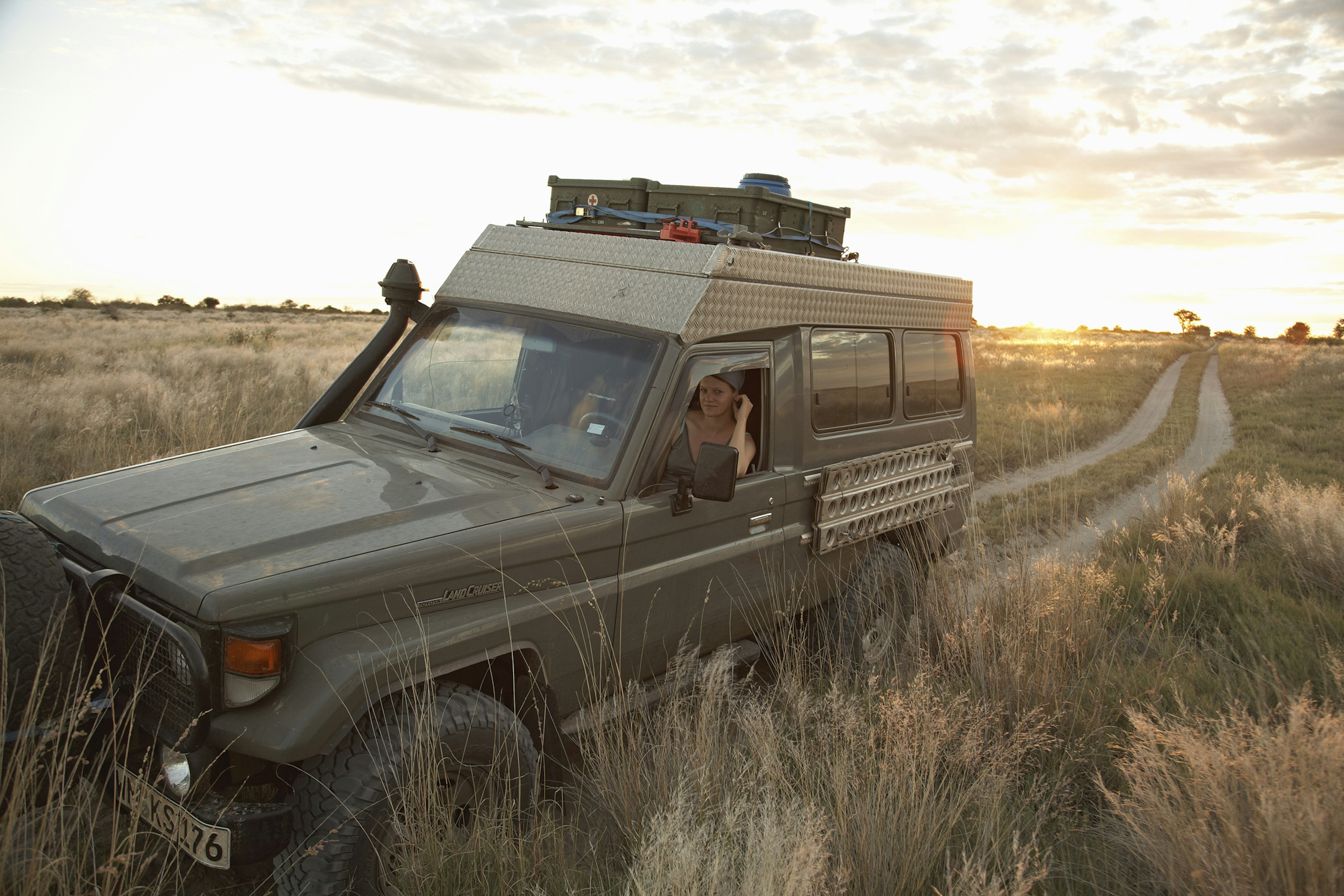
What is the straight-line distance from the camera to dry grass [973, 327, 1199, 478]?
41.3 ft

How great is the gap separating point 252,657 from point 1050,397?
→ 20.9 meters

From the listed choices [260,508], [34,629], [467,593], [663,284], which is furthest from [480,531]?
[663,284]

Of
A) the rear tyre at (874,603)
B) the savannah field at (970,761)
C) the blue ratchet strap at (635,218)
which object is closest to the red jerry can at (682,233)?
the blue ratchet strap at (635,218)

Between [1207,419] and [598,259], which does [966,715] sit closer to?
[598,259]

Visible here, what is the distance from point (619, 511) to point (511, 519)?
44cm

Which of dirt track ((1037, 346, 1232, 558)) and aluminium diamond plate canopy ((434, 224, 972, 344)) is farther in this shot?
dirt track ((1037, 346, 1232, 558))

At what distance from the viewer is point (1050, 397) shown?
2052cm

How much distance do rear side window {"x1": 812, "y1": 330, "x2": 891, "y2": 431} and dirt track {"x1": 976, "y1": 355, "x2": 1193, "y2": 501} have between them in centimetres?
133

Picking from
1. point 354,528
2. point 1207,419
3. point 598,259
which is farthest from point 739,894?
point 1207,419

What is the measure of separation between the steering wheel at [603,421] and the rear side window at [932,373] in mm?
2503

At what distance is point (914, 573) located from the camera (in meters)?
5.22

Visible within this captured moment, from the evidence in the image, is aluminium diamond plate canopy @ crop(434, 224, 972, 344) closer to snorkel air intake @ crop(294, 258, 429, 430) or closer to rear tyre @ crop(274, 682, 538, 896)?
snorkel air intake @ crop(294, 258, 429, 430)

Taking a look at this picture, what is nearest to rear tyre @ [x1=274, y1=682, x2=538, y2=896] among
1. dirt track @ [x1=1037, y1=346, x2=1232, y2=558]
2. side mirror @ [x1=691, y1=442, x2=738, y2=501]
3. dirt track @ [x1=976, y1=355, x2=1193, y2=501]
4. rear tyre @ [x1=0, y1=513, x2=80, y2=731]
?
rear tyre @ [x1=0, y1=513, x2=80, y2=731]

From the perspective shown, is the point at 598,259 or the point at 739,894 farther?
the point at 598,259
